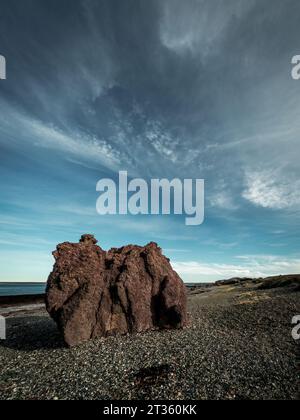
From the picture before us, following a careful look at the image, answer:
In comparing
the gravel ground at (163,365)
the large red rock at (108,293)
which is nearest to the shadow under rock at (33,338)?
the gravel ground at (163,365)

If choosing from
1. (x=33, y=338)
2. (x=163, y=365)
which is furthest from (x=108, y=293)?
(x=163, y=365)

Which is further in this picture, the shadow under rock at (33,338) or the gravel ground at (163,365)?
the shadow under rock at (33,338)

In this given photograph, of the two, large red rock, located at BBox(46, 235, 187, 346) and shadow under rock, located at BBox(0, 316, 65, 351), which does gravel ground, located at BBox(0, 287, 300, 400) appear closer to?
shadow under rock, located at BBox(0, 316, 65, 351)

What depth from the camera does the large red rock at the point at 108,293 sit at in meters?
22.3

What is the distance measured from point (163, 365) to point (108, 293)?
968cm

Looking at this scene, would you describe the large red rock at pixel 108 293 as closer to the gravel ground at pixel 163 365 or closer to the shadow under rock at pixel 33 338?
the gravel ground at pixel 163 365

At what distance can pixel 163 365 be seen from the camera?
16.5 meters

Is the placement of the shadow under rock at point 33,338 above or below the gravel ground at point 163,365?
below

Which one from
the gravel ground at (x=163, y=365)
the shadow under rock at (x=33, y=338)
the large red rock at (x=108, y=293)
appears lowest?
the shadow under rock at (x=33, y=338)

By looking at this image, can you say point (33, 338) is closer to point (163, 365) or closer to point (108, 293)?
point (108, 293)

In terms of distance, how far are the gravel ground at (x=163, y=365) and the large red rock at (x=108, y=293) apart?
1.68 m

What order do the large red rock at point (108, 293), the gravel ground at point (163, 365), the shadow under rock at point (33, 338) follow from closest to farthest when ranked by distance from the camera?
the gravel ground at point (163, 365)
the shadow under rock at point (33, 338)
the large red rock at point (108, 293)

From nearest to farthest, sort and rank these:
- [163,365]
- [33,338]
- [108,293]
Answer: [163,365] < [108,293] < [33,338]
